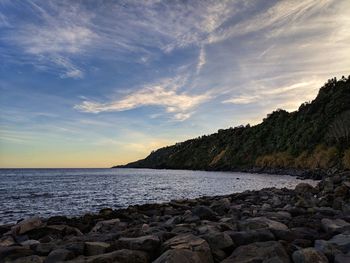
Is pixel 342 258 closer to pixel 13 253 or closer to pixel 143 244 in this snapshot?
pixel 143 244

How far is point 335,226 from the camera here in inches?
426

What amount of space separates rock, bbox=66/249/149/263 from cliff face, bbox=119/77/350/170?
5904cm

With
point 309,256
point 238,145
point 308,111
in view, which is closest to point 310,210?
point 309,256

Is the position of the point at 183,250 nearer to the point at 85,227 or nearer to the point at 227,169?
the point at 85,227

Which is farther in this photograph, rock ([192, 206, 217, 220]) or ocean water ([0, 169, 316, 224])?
ocean water ([0, 169, 316, 224])

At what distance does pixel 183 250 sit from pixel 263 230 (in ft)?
9.37

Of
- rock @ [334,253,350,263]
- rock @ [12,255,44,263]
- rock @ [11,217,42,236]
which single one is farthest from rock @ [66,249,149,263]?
rock @ [11,217,42,236]

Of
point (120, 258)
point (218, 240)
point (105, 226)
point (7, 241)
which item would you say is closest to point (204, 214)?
point (105, 226)

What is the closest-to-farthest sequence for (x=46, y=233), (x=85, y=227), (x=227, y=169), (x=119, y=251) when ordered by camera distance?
(x=119, y=251)
(x=46, y=233)
(x=85, y=227)
(x=227, y=169)

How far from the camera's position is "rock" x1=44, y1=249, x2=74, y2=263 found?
821 cm

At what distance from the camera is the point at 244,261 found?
24.5 ft

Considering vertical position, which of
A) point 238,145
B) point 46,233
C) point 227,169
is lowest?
point 46,233

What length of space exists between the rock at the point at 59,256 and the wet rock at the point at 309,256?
4.78 meters

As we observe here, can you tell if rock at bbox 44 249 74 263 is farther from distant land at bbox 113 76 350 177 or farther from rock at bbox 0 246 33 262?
distant land at bbox 113 76 350 177
